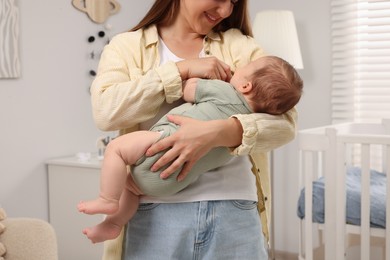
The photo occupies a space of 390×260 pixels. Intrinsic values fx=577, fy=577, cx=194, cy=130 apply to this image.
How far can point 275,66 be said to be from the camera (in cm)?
127

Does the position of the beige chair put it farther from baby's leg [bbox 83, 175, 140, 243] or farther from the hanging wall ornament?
the hanging wall ornament

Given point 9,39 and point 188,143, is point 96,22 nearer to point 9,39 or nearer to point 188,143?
point 9,39

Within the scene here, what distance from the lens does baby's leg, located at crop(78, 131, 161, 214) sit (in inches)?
45.4

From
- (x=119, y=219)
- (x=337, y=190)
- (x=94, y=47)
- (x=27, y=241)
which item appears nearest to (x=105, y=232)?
(x=119, y=219)

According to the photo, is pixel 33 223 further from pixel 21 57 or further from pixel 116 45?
pixel 21 57

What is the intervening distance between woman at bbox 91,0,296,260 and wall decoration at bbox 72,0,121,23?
1.95 meters

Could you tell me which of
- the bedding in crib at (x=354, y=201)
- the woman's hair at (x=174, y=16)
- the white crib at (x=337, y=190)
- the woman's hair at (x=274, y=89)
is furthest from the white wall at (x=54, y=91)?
the woman's hair at (x=274, y=89)

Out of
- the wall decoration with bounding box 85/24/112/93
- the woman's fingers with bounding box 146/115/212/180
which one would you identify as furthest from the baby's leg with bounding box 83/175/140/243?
the wall decoration with bounding box 85/24/112/93

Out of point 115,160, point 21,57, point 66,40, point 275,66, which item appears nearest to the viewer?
point 115,160

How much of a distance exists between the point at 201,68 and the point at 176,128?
14 centimetres

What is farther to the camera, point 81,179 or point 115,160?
point 81,179

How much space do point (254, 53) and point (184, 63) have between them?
203 millimetres

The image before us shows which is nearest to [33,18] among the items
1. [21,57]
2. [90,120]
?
[21,57]

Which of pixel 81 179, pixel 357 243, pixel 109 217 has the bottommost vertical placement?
pixel 357 243
